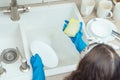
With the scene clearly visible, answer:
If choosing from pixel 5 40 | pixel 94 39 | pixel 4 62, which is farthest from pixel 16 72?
pixel 94 39

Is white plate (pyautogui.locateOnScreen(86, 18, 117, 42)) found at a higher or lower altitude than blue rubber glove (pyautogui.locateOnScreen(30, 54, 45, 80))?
higher

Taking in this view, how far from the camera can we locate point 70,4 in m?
1.22

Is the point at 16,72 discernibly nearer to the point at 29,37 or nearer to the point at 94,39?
the point at 29,37

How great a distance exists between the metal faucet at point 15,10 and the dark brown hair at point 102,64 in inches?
22.6

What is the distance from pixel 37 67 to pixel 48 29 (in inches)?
14.8

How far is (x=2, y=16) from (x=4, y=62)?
0.75 feet

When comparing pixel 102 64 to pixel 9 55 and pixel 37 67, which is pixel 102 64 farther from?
pixel 9 55

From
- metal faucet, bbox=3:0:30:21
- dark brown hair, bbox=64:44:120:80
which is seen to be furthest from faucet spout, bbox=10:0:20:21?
dark brown hair, bbox=64:44:120:80

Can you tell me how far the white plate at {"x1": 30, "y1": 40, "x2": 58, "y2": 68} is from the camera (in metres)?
1.04

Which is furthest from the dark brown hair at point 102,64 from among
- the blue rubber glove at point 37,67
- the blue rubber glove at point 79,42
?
the blue rubber glove at point 79,42

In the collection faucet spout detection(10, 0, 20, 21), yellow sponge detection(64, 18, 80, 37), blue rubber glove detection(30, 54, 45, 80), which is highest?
faucet spout detection(10, 0, 20, 21)

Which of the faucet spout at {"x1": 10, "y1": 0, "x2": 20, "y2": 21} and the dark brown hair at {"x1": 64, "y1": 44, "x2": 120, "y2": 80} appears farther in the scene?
the faucet spout at {"x1": 10, "y1": 0, "x2": 20, "y2": 21}

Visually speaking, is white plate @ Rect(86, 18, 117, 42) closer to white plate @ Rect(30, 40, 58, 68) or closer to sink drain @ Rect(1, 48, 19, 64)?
white plate @ Rect(30, 40, 58, 68)

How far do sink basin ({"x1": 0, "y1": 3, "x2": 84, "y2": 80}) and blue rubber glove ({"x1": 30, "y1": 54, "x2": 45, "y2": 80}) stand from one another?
0.08 metres
